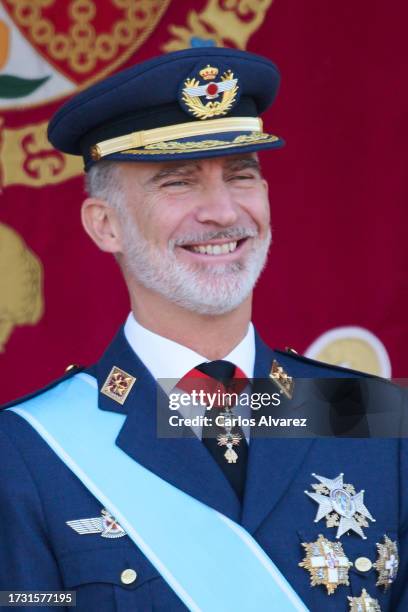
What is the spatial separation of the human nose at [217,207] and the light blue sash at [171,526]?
0.43 m

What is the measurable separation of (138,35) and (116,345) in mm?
1130

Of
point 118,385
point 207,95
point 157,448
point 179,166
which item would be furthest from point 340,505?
point 207,95

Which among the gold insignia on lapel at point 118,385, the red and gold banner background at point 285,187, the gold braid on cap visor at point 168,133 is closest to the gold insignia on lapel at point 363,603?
the gold insignia on lapel at point 118,385

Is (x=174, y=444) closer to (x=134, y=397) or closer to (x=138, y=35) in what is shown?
(x=134, y=397)

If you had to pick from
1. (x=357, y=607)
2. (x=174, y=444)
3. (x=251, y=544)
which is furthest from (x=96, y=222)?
(x=357, y=607)

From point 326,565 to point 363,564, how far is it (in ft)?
0.24

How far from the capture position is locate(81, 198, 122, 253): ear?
2820 millimetres

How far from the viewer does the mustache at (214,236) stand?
2.68 metres

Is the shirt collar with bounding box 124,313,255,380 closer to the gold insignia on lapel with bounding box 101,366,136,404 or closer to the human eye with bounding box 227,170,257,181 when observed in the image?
the gold insignia on lapel with bounding box 101,366,136,404

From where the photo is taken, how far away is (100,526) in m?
2.61

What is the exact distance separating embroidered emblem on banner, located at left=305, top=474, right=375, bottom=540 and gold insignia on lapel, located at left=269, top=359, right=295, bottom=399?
22cm

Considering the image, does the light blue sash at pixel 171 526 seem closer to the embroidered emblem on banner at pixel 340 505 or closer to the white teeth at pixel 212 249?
the embroidered emblem on banner at pixel 340 505

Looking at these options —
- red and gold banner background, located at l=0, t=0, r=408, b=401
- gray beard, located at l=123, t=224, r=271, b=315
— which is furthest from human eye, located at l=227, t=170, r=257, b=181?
red and gold banner background, located at l=0, t=0, r=408, b=401

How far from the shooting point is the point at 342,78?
3818 mm
